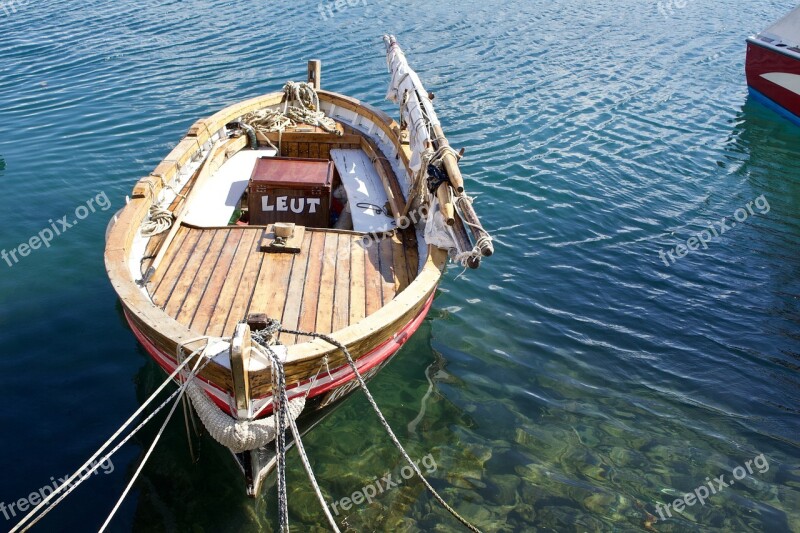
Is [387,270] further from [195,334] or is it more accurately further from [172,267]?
[195,334]

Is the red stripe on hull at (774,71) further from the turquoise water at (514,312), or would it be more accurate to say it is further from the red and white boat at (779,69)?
the turquoise water at (514,312)

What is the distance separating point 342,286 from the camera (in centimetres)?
753

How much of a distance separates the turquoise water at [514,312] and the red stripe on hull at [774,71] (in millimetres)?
614

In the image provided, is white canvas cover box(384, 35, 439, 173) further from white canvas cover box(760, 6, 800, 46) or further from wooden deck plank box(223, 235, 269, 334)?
white canvas cover box(760, 6, 800, 46)

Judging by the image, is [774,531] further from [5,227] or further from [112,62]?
[112,62]

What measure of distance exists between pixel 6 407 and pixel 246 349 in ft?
17.1

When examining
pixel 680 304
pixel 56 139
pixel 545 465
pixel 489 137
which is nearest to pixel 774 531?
pixel 545 465

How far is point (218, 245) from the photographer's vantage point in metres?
8.20

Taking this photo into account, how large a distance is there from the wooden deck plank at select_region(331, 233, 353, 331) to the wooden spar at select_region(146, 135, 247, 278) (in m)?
2.40

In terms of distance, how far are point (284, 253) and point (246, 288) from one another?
3.06 ft

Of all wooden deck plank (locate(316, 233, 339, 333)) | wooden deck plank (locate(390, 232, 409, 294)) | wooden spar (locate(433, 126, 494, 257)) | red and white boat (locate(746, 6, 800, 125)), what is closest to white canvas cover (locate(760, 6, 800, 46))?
red and white boat (locate(746, 6, 800, 125))

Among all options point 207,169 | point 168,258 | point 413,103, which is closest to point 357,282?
point 168,258

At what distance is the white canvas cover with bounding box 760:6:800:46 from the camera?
20.9m

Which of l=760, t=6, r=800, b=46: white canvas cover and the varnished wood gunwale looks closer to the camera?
the varnished wood gunwale
